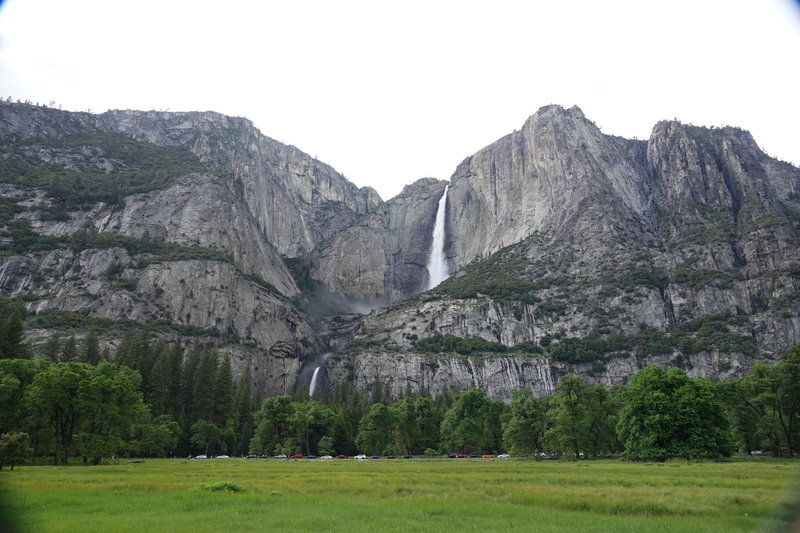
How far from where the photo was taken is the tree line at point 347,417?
55812mm

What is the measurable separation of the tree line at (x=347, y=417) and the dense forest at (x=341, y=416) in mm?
172

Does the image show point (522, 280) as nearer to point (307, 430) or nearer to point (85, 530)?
point (307, 430)

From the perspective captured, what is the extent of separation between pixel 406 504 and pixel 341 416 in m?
79.5

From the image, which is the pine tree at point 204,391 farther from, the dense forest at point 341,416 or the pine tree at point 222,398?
the pine tree at point 222,398

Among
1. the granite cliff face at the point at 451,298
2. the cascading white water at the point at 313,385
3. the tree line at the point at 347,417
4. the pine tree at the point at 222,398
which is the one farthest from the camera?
the cascading white water at the point at 313,385

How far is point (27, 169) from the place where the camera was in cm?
19462

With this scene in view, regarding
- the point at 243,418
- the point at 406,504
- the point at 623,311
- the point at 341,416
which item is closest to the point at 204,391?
the point at 243,418

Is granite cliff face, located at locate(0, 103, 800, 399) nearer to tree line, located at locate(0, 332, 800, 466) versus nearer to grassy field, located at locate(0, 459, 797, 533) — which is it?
tree line, located at locate(0, 332, 800, 466)

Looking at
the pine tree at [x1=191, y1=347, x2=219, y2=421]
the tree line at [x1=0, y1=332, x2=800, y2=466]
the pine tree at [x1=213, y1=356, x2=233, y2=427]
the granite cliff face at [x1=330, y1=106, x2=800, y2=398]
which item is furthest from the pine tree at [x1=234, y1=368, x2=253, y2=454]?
the granite cliff face at [x1=330, y1=106, x2=800, y2=398]

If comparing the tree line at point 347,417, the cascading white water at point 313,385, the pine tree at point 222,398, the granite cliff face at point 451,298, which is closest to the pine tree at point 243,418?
the tree line at point 347,417

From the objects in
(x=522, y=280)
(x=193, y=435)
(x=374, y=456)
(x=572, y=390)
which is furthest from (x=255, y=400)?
(x=522, y=280)

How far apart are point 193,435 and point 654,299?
480ft

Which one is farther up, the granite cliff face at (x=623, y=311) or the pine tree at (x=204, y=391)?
the granite cliff face at (x=623, y=311)

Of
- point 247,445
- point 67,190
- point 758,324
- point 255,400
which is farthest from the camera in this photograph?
point 67,190
